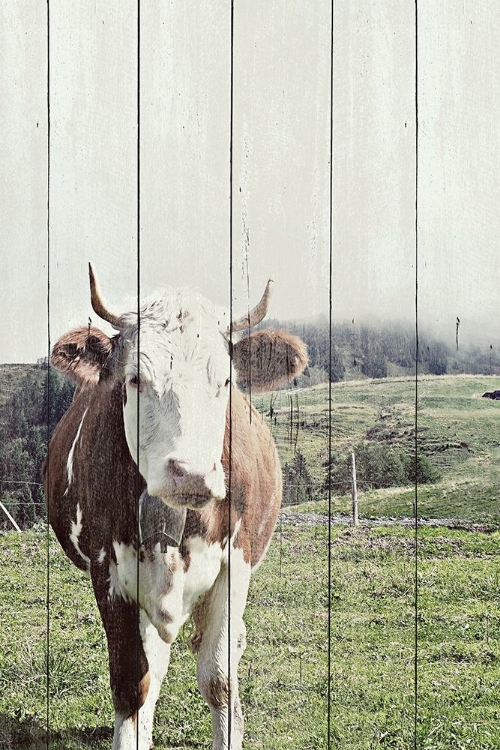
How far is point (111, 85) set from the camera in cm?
221

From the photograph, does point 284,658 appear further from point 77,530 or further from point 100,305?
point 100,305

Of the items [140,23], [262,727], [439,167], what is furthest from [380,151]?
[262,727]

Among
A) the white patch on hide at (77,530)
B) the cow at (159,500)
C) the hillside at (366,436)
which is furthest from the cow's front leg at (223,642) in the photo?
the white patch on hide at (77,530)

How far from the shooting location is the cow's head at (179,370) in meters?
1.92

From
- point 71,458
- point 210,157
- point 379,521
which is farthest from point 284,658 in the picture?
point 210,157

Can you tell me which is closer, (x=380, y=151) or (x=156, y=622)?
(x=156, y=622)

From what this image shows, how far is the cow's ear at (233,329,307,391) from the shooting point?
213 cm

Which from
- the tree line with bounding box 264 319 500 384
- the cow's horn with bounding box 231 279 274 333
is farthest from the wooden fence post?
the cow's horn with bounding box 231 279 274 333

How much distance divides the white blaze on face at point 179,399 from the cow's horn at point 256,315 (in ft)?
0.11

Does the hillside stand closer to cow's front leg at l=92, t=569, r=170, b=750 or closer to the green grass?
the green grass

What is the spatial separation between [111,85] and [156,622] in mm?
1220

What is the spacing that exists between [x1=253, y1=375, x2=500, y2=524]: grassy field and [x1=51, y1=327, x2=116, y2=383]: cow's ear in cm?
35

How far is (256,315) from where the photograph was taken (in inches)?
84.4

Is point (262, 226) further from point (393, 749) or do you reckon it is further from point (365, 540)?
point (393, 749)
